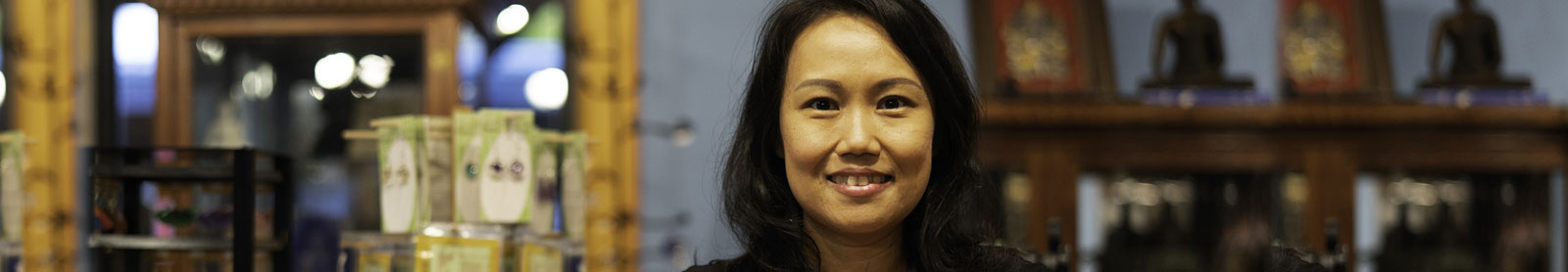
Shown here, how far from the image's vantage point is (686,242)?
3729 millimetres

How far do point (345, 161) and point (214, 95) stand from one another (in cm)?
44

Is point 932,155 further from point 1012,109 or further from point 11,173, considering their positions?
point 11,173

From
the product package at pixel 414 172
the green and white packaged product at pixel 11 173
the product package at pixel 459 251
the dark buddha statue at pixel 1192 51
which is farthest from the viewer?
the dark buddha statue at pixel 1192 51

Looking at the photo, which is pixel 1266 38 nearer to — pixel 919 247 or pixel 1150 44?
pixel 1150 44

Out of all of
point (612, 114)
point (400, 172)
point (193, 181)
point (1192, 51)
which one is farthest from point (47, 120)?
point (1192, 51)

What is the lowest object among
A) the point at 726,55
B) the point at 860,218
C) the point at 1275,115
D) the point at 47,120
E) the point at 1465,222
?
the point at 1465,222

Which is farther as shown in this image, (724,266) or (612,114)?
(612,114)

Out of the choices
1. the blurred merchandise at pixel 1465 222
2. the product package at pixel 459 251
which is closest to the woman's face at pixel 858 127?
the product package at pixel 459 251

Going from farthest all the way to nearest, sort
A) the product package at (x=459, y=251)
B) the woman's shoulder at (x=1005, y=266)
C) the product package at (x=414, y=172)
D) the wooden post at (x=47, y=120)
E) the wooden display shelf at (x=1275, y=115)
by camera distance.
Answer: the wooden post at (x=47, y=120) < the wooden display shelf at (x=1275, y=115) < the product package at (x=414, y=172) < the product package at (x=459, y=251) < the woman's shoulder at (x=1005, y=266)

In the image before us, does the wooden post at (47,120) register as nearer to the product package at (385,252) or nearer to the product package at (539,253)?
the product package at (385,252)

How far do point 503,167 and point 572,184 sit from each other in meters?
0.28

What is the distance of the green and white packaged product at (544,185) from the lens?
2281 mm

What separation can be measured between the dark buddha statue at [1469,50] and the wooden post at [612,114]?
235 centimetres

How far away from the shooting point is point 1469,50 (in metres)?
3.42
